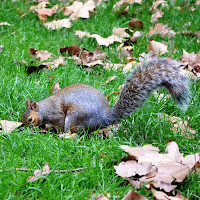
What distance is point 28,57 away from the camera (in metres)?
3.99

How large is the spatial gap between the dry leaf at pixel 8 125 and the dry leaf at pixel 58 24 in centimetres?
227

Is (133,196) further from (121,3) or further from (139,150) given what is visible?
(121,3)

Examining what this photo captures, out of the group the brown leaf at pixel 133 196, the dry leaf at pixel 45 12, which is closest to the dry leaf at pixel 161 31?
the dry leaf at pixel 45 12

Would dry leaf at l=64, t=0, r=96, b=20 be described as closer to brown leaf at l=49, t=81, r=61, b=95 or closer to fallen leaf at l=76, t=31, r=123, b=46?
fallen leaf at l=76, t=31, r=123, b=46

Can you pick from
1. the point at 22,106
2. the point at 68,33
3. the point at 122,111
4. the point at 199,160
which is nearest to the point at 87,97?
the point at 122,111

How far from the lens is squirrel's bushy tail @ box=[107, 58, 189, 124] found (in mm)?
2598

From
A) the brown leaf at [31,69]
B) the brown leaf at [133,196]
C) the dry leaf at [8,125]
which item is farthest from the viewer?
the brown leaf at [31,69]

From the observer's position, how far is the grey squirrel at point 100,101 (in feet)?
8.59

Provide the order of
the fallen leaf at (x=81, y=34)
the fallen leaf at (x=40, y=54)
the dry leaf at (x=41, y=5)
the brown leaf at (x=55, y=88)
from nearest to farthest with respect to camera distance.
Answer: the brown leaf at (x=55, y=88) < the fallen leaf at (x=40, y=54) < the fallen leaf at (x=81, y=34) < the dry leaf at (x=41, y=5)

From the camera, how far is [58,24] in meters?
4.79

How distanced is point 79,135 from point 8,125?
536mm

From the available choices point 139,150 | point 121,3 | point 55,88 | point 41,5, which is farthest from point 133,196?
point 41,5

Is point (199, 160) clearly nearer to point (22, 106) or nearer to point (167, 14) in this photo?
point (22, 106)

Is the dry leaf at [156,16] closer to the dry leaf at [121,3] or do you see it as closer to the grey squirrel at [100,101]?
the dry leaf at [121,3]
